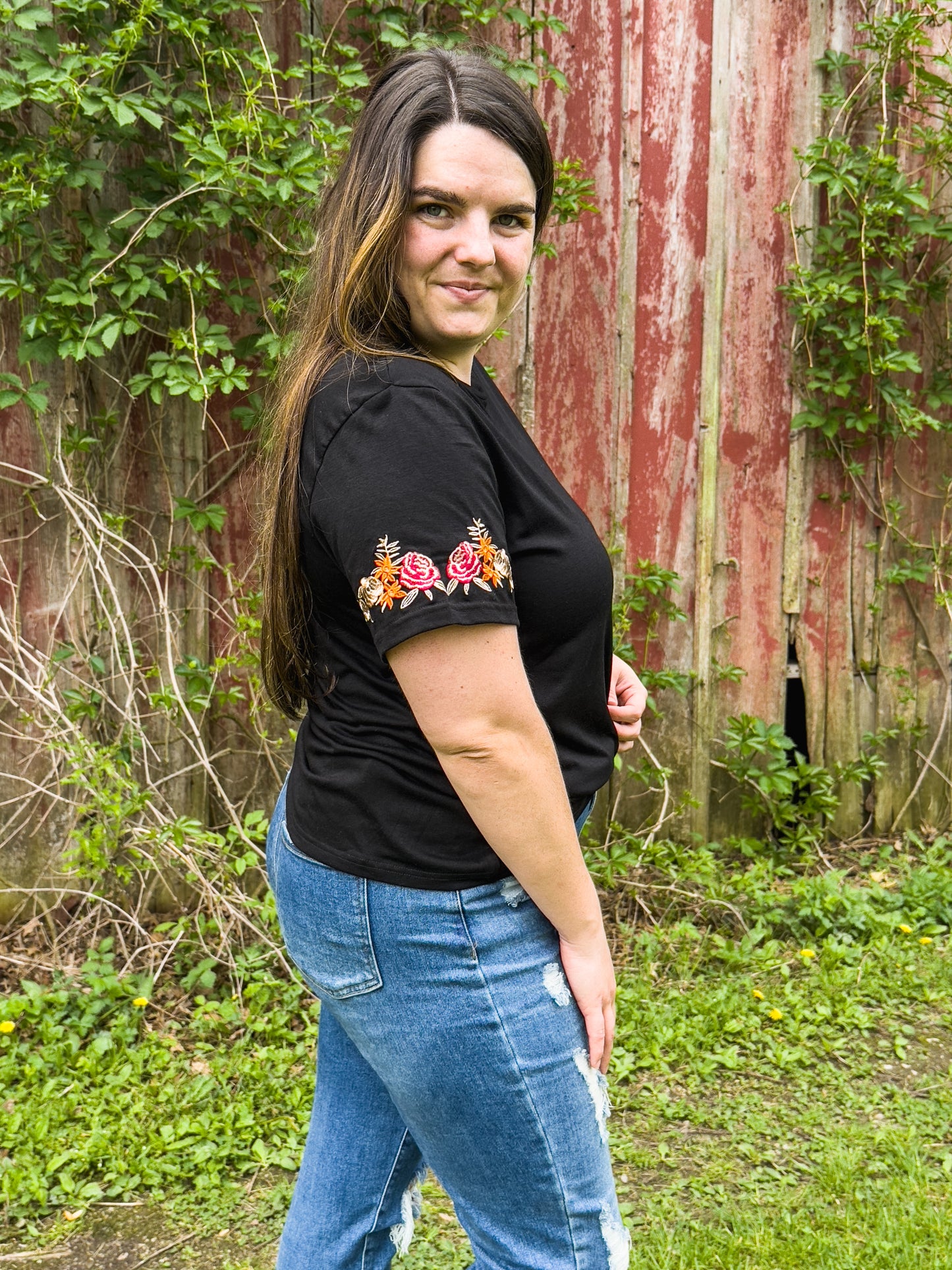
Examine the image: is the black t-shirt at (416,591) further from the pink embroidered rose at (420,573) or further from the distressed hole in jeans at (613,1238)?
the distressed hole in jeans at (613,1238)

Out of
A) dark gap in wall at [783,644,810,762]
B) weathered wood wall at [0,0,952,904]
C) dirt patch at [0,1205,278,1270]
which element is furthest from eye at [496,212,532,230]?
dark gap in wall at [783,644,810,762]

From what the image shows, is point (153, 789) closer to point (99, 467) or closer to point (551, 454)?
point (99, 467)

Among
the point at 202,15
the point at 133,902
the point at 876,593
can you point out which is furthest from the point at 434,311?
the point at 876,593

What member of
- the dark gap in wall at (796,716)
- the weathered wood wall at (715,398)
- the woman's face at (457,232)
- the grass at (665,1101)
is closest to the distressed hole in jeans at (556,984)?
the woman's face at (457,232)

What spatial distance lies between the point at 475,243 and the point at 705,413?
237 centimetres

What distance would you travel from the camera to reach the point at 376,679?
1.26m

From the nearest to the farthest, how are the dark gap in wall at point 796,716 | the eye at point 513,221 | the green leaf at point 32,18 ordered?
1. the eye at point 513,221
2. the green leaf at point 32,18
3. the dark gap in wall at point 796,716

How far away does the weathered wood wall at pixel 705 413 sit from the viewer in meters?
3.34

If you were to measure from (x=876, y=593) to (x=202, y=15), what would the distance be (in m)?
2.70

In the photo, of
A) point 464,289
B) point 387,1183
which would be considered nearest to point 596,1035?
point 387,1183

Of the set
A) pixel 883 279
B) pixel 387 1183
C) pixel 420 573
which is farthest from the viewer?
pixel 883 279

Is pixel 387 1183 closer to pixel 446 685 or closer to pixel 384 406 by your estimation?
pixel 446 685

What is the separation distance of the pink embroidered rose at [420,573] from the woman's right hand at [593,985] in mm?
462

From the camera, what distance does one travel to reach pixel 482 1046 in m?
1.19
